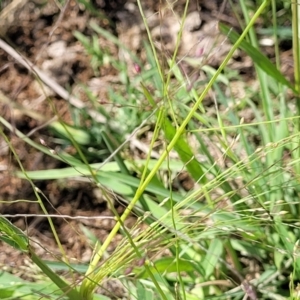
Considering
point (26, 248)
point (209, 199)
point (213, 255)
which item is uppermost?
point (26, 248)

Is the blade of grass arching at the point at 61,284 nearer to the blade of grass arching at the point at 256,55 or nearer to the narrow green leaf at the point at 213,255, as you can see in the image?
the narrow green leaf at the point at 213,255

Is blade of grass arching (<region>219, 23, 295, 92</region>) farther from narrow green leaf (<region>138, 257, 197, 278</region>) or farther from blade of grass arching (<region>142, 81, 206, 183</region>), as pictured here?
narrow green leaf (<region>138, 257, 197, 278</region>)

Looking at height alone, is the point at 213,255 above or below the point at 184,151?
below

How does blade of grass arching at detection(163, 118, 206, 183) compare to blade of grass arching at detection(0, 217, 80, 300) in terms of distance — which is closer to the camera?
blade of grass arching at detection(0, 217, 80, 300)

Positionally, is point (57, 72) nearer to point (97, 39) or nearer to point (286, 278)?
point (97, 39)

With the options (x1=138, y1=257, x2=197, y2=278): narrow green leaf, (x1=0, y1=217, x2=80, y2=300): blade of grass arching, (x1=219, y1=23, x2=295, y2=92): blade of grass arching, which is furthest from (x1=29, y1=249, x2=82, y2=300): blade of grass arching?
(x1=219, y1=23, x2=295, y2=92): blade of grass arching

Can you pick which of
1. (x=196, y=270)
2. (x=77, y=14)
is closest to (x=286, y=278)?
(x=196, y=270)

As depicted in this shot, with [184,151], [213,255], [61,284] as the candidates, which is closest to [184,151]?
[184,151]

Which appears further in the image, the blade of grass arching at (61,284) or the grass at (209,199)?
the grass at (209,199)

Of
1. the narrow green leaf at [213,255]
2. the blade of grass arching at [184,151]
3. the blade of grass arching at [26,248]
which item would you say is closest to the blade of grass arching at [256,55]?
the blade of grass arching at [184,151]

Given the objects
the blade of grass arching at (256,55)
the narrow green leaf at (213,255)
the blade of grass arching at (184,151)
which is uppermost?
the blade of grass arching at (256,55)

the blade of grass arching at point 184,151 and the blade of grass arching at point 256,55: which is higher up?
the blade of grass arching at point 256,55

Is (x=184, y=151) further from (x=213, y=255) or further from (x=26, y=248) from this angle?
(x=26, y=248)
